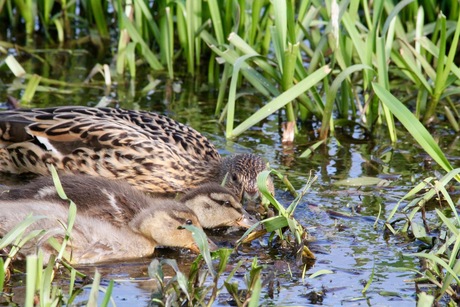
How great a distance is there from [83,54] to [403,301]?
628 cm

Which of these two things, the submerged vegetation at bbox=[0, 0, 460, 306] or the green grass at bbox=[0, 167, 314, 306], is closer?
the green grass at bbox=[0, 167, 314, 306]

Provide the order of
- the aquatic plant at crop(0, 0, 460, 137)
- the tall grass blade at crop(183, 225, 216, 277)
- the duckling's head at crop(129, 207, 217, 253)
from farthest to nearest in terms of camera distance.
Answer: the aquatic plant at crop(0, 0, 460, 137), the duckling's head at crop(129, 207, 217, 253), the tall grass blade at crop(183, 225, 216, 277)

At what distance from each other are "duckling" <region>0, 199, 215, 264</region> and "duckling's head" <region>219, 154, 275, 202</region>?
1268 millimetres

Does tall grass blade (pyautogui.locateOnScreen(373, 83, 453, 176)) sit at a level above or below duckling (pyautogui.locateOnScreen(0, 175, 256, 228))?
above

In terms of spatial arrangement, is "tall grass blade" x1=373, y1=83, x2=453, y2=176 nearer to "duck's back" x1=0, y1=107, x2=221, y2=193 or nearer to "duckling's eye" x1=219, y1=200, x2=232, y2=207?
"duckling's eye" x1=219, y1=200, x2=232, y2=207

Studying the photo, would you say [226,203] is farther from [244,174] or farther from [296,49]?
[296,49]

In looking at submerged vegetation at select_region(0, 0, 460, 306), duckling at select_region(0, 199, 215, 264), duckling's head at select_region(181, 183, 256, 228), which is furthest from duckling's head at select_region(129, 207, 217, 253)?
submerged vegetation at select_region(0, 0, 460, 306)

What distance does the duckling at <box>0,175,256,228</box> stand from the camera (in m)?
6.30

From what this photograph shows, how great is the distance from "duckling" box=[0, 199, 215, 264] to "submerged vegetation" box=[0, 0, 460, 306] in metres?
0.60

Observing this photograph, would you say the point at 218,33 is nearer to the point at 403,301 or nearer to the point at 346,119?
the point at 346,119

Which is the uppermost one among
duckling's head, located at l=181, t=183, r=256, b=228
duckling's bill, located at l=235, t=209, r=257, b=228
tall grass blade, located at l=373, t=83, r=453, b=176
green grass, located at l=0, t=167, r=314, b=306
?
tall grass blade, located at l=373, t=83, r=453, b=176

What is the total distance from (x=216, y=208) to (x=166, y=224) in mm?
594

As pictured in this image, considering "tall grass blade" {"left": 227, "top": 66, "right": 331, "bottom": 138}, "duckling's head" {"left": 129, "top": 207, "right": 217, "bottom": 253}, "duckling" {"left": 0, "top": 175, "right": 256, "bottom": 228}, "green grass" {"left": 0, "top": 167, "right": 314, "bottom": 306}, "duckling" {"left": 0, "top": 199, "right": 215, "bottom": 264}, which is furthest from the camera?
"tall grass blade" {"left": 227, "top": 66, "right": 331, "bottom": 138}

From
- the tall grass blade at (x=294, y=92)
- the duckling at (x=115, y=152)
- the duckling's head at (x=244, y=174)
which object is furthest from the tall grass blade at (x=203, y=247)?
the tall grass blade at (x=294, y=92)
